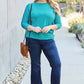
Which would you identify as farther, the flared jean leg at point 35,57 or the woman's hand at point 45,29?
Answer: the flared jean leg at point 35,57

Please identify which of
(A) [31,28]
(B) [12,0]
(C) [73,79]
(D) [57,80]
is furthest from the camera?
(B) [12,0]

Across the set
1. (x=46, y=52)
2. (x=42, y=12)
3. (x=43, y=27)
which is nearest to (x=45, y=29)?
(x=43, y=27)

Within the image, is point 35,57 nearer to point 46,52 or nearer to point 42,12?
point 46,52

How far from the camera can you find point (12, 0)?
252 inches

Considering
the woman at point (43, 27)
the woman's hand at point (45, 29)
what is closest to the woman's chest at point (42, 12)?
the woman at point (43, 27)

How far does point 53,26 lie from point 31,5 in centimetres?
41

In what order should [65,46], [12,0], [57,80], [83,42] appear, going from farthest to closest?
[65,46]
[83,42]
[12,0]
[57,80]

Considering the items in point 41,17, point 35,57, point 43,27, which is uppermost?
point 41,17

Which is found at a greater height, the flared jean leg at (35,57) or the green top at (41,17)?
the green top at (41,17)

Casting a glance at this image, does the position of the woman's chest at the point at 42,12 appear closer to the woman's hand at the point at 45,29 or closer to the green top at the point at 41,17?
the green top at the point at 41,17

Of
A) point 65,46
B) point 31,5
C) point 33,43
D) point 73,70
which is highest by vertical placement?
point 31,5

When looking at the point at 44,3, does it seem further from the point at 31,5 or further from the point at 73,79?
the point at 73,79

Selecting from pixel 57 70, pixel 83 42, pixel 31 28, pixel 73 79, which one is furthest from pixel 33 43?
pixel 83 42

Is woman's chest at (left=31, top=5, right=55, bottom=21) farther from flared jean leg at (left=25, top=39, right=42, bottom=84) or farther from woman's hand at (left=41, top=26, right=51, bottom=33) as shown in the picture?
flared jean leg at (left=25, top=39, right=42, bottom=84)
